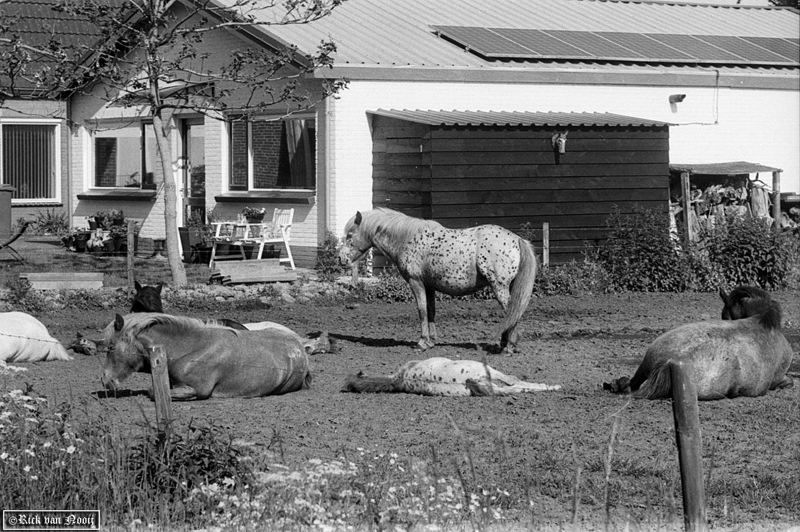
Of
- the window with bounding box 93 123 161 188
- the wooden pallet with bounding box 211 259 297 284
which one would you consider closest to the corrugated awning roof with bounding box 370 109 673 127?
the wooden pallet with bounding box 211 259 297 284

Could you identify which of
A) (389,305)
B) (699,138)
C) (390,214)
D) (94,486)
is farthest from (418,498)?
(699,138)

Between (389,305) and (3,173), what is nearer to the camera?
(389,305)

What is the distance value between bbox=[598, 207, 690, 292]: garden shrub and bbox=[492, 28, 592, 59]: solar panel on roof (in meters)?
5.17

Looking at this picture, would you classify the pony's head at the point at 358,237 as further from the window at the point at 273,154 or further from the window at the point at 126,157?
the window at the point at 126,157

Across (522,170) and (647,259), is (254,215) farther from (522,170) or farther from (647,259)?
(647,259)

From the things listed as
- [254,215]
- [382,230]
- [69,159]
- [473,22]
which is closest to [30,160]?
[69,159]

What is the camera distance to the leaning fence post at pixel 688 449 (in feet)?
20.0

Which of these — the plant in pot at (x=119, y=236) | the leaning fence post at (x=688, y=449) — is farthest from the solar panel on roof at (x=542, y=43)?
the leaning fence post at (x=688, y=449)

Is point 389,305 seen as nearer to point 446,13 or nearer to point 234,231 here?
point 234,231

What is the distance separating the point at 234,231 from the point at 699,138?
973cm

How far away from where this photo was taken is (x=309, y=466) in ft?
24.7

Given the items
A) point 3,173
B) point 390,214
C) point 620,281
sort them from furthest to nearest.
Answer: point 3,173, point 620,281, point 390,214

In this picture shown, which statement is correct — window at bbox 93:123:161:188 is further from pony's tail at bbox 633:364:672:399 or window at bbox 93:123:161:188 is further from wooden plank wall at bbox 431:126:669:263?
pony's tail at bbox 633:364:672:399

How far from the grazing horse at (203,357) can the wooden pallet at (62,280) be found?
7288 mm
